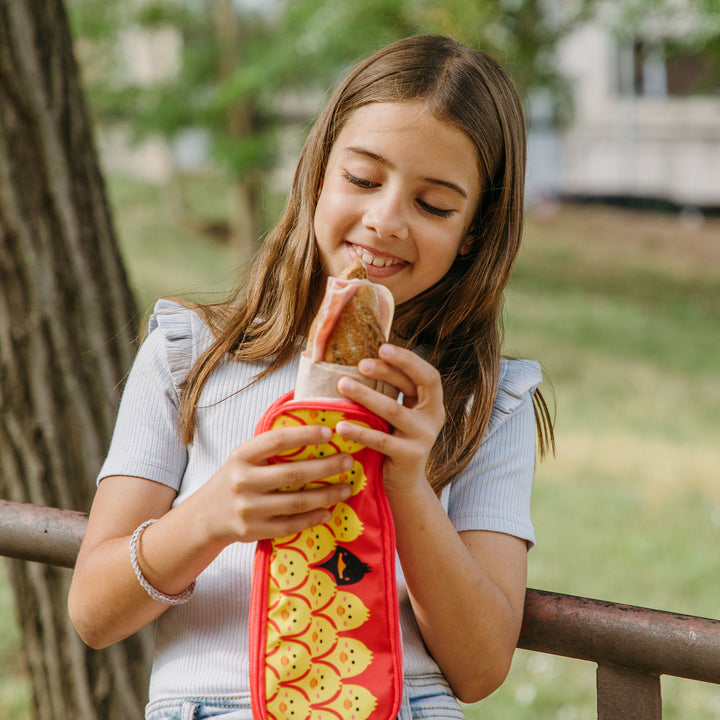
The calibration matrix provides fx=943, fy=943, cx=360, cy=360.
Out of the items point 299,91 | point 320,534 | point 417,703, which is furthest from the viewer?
point 299,91

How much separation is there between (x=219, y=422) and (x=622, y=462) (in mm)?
5359

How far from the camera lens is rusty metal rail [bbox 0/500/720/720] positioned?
1.27 meters

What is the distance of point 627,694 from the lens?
4.44 feet

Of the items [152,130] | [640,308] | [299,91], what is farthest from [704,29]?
[152,130]

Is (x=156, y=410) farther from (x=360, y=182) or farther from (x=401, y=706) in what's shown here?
(x=401, y=706)

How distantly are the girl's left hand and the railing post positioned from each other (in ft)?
1.42

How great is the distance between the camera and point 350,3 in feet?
28.8

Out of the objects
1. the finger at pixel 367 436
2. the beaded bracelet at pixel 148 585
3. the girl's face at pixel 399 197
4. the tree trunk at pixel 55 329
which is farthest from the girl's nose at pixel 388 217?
the tree trunk at pixel 55 329

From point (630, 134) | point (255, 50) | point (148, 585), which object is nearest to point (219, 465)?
point (148, 585)

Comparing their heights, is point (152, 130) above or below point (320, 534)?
above

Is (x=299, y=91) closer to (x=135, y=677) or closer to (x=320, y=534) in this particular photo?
(x=135, y=677)

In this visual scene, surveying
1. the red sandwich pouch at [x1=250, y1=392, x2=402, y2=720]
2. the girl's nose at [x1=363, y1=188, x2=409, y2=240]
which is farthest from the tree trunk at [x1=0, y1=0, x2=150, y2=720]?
the red sandwich pouch at [x1=250, y1=392, x2=402, y2=720]

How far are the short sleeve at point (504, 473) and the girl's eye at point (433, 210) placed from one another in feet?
→ 1.06

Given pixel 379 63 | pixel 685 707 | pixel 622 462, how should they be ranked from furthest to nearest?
pixel 622 462 < pixel 685 707 < pixel 379 63
